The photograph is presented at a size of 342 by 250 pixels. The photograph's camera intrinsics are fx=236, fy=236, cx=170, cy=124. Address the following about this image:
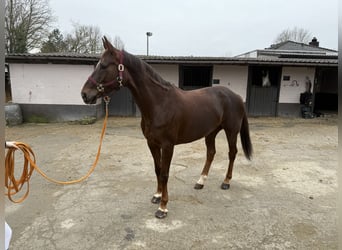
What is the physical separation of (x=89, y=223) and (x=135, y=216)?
1.48ft

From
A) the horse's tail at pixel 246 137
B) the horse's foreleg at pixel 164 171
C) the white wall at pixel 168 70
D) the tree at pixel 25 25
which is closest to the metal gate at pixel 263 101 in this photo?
the white wall at pixel 168 70

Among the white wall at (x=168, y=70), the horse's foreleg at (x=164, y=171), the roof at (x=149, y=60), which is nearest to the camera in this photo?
→ the horse's foreleg at (x=164, y=171)

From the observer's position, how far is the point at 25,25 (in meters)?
16.3

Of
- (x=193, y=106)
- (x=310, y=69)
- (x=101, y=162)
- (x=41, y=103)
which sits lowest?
(x=101, y=162)

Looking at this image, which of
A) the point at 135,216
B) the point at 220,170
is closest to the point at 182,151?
the point at 220,170

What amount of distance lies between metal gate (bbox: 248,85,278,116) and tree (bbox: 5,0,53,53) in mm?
14816

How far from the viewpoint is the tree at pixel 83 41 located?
68.6 feet

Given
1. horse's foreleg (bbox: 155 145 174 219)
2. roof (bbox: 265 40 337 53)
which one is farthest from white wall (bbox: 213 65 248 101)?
roof (bbox: 265 40 337 53)

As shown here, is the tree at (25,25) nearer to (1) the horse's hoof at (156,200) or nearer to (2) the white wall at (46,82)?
(2) the white wall at (46,82)

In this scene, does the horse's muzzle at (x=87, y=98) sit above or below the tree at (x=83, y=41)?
below

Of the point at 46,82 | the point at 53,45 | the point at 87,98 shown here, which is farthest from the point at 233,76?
the point at 53,45

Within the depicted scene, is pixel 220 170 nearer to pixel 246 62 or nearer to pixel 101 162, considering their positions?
pixel 101 162

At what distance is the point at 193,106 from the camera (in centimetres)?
267

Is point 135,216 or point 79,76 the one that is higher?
point 79,76
